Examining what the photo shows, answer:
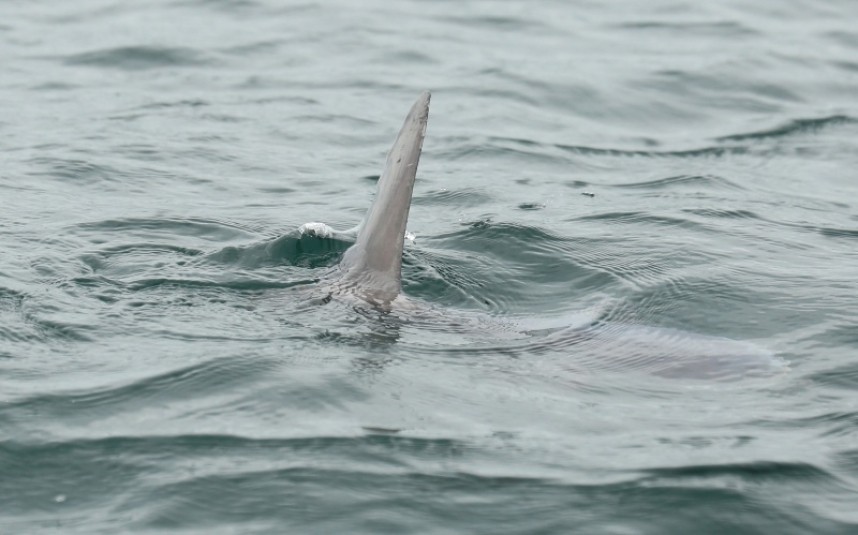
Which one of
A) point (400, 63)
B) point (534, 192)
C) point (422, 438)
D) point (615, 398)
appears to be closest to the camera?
point (422, 438)

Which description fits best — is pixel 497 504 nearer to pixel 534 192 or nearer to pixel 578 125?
pixel 534 192

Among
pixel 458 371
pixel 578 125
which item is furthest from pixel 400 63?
pixel 458 371

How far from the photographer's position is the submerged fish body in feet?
19.1

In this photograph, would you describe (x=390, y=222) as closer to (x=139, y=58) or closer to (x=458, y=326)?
(x=458, y=326)

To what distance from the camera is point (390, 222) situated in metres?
5.94

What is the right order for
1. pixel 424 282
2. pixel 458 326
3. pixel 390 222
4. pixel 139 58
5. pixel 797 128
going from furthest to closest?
pixel 139 58 → pixel 797 128 → pixel 424 282 → pixel 458 326 → pixel 390 222

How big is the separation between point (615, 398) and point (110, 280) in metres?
2.82

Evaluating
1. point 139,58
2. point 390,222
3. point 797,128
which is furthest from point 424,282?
point 139,58

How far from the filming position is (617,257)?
7.87m

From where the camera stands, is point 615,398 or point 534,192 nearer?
point 615,398

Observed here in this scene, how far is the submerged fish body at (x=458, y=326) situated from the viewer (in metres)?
5.83

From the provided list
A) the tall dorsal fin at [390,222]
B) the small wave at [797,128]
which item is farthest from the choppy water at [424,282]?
the tall dorsal fin at [390,222]

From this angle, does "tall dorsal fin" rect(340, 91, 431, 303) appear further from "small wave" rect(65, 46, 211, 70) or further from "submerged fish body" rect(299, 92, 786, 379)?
"small wave" rect(65, 46, 211, 70)

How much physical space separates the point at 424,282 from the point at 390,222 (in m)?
1.22
